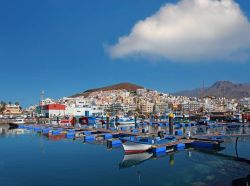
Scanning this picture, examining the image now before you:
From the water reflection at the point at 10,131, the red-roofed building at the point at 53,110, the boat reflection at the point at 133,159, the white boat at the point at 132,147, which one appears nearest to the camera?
the boat reflection at the point at 133,159

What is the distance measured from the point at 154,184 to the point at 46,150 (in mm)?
28335

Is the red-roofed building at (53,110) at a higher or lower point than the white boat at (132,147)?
higher

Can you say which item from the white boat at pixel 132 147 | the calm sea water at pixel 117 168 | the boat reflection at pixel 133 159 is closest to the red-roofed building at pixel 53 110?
the calm sea water at pixel 117 168

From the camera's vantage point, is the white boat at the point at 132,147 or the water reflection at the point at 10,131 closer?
the white boat at the point at 132,147

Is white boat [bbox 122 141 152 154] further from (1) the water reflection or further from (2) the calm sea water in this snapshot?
(1) the water reflection

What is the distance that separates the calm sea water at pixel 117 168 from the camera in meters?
29.3

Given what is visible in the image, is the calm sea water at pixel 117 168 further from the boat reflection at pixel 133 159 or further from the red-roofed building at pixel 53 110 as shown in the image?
the red-roofed building at pixel 53 110

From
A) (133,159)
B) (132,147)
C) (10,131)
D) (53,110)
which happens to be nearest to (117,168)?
(133,159)

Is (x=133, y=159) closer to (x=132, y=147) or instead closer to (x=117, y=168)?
(x=132, y=147)

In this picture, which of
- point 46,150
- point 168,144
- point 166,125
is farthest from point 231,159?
point 166,125

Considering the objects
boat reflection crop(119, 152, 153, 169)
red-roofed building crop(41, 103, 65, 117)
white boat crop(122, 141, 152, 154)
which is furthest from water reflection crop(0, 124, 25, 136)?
red-roofed building crop(41, 103, 65, 117)

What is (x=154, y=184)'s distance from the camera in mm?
28141

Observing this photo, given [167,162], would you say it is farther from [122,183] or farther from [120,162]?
[122,183]

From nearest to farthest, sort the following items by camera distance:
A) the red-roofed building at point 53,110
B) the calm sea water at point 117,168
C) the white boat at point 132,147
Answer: the calm sea water at point 117,168 → the white boat at point 132,147 → the red-roofed building at point 53,110
